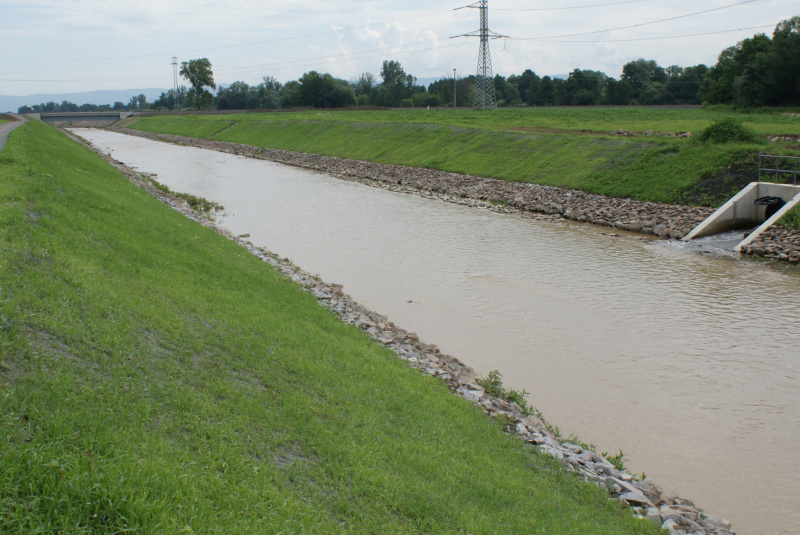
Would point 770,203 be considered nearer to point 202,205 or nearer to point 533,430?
point 533,430

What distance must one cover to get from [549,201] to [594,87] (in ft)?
305

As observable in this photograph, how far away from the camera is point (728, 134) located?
1205 inches

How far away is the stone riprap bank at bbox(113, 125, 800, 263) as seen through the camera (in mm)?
24438

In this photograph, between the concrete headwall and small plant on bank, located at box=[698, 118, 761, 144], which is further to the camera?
small plant on bank, located at box=[698, 118, 761, 144]

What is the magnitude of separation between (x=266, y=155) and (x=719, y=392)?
55792mm

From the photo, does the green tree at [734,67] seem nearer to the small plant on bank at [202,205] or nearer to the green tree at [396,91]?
the small plant on bank at [202,205]

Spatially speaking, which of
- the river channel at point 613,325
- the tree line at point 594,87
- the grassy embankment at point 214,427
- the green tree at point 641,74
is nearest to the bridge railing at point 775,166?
the river channel at point 613,325

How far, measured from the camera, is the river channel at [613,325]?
910 centimetres

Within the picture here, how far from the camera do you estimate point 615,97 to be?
102 metres

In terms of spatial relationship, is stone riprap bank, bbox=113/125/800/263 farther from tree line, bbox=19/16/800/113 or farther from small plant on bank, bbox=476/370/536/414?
tree line, bbox=19/16/800/113

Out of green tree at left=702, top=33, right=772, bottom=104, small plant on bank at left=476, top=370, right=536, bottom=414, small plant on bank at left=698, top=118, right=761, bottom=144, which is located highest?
green tree at left=702, top=33, right=772, bottom=104

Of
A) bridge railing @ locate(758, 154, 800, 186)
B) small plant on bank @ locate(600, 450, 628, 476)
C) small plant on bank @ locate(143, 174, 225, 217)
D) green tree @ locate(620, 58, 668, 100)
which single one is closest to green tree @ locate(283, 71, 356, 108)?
green tree @ locate(620, 58, 668, 100)

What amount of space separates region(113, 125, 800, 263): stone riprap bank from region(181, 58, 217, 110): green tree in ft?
293

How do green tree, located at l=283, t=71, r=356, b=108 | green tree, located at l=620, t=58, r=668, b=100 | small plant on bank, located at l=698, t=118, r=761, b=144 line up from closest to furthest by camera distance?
small plant on bank, located at l=698, t=118, r=761, b=144 → green tree, located at l=620, t=58, r=668, b=100 → green tree, located at l=283, t=71, r=356, b=108
